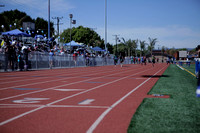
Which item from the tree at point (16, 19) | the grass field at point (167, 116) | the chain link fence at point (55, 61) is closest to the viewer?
the grass field at point (167, 116)

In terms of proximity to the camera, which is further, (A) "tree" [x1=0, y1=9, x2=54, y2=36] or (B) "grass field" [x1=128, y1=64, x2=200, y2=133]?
(A) "tree" [x1=0, y1=9, x2=54, y2=36]

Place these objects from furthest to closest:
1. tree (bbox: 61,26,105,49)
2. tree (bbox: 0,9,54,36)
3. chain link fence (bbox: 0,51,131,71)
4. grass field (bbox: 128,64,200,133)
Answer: tree (bbox: 61,26,105,49) < tree (bbox: 0,9,54,36) < chain link fence (bbox: 0,51,131,71) < grass field (bbox: 128,64,200,133)

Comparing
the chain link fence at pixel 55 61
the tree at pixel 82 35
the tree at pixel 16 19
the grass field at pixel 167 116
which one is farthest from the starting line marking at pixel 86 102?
the tree at pixel 82 35

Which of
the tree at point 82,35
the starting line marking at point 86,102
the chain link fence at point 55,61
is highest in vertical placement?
the tree at point 82,35

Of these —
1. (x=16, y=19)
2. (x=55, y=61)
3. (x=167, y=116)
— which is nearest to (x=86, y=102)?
(x=167, y=116)

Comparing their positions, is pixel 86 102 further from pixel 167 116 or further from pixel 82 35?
pixel 82 35

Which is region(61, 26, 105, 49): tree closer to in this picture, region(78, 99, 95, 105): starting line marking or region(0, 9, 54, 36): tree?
region(0, 9, 54, 36): tree

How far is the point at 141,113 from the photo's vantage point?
5320 mm

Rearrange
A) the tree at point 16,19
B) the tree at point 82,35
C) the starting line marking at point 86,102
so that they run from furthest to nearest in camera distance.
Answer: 1. the tree at point 82,35
2. the tree at point 16,19
3. the starting line marking at point 86,102

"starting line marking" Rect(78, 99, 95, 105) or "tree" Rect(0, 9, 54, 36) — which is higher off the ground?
"tree" Rect(0, 9, 54, 36)

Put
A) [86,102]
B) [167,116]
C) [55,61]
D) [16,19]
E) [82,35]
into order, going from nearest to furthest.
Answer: [167,116]
[86,102]
[55,61]
[16,19]
[82,35]

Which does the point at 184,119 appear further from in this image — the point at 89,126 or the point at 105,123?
the point at 89,126

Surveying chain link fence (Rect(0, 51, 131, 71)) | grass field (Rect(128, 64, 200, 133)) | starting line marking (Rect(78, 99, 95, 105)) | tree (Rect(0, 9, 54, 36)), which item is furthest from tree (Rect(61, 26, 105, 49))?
grass field (Rect(128, 64, 200, 133))

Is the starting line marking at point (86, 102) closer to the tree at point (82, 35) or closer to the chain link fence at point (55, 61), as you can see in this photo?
the chain link fence at point (55, 61)
